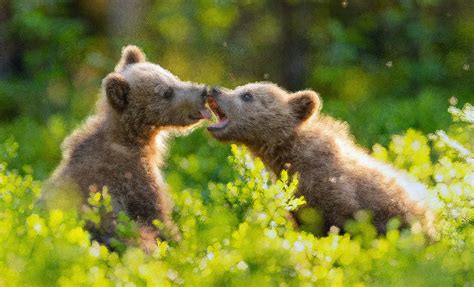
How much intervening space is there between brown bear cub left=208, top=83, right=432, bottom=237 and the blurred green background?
8.16 meters

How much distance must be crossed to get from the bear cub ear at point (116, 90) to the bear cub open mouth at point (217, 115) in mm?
798

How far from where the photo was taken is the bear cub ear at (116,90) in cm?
770

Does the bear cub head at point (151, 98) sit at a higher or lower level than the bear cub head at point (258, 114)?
higher

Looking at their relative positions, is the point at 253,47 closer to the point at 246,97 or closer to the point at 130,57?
the point at 246,97

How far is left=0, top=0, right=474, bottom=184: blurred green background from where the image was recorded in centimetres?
1794

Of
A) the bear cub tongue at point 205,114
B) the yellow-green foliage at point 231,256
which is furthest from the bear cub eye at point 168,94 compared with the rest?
the yellow-green foliage at point 231,256

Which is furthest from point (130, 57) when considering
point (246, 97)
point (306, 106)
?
point (306, 106)

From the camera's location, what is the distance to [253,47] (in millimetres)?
19094

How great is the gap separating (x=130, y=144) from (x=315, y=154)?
1.17 meters

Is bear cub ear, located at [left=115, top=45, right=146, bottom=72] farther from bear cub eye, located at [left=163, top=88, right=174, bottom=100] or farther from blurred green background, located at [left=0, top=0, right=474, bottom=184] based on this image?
blurred green background, located at [left=0, top=0, right=474, bottom=184]

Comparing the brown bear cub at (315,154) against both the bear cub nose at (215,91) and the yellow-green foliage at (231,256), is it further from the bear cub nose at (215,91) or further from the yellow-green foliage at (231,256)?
the yellow-green foliage at (231,256)

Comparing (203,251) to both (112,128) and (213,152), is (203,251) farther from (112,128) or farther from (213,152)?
(213,152)

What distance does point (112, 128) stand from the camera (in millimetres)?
7703

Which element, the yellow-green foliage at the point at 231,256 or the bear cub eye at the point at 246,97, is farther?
the bear cub eye at the point at 246,97
